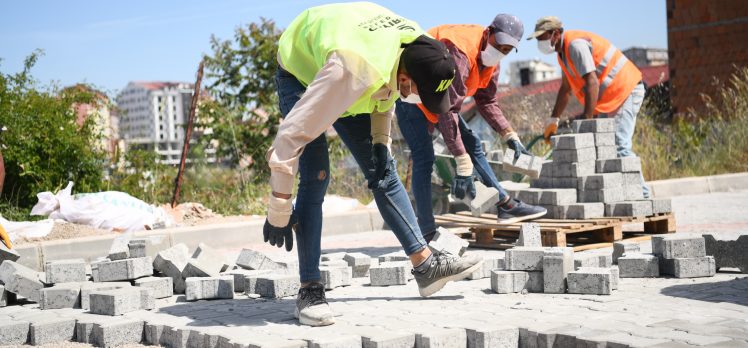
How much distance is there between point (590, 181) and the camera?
739 centimetres

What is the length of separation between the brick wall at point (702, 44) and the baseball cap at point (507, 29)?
45.4ft

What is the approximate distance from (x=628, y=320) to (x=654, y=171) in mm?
9582

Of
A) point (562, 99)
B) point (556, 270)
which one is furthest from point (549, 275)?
point (562, 99)

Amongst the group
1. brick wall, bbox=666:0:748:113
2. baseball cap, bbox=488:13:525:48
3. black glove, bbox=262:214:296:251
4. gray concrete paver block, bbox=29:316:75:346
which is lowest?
gray concrete paver block, bbox=29:316:75:346

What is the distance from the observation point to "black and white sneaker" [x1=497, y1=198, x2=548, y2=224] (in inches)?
274

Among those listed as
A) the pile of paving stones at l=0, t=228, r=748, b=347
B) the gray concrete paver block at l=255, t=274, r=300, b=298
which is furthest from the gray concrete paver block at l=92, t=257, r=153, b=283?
the gray concrete paver block at l=255, t=274, r=300, b=298

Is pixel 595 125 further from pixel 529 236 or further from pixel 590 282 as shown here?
pixel 590 282

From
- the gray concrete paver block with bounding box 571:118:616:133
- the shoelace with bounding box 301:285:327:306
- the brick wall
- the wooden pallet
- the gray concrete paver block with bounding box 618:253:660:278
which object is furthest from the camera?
the brick wall

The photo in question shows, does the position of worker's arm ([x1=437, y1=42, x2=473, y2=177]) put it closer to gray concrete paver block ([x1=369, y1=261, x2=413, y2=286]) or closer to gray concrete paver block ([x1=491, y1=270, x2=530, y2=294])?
gray concrete paver block ([x1=369, y1=261, x2=413, y2=286])

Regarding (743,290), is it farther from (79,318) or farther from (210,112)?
(210,112)

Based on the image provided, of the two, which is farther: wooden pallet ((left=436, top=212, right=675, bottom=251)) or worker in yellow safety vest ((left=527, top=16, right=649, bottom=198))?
worker in yellow safety vest ((left=527, top=16, right=649, bottom=198))

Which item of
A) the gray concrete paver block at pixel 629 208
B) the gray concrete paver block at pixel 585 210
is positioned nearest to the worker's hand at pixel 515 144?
the gray concrete paver block at pixel 585 210

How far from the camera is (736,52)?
1891 cm

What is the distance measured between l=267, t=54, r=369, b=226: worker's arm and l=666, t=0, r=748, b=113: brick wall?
1705cm
